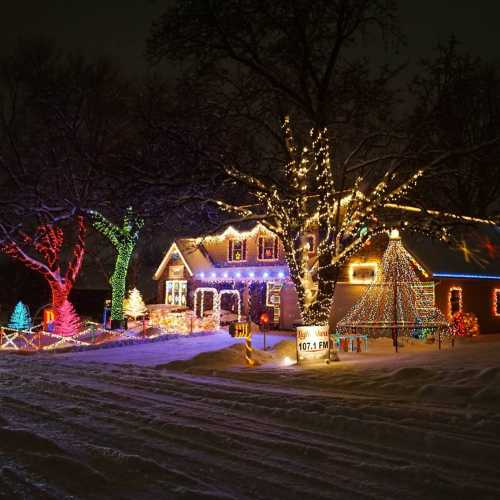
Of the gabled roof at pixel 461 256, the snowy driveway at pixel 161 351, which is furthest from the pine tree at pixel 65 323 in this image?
the gabled roof at pixel 461 256

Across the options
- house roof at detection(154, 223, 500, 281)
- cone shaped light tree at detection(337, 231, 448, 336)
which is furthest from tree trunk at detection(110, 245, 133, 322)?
cone shaped light tree at detection(337, 231, 448, 336)

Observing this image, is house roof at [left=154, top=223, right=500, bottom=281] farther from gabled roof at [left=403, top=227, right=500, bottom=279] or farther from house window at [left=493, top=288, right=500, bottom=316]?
house window at [left=493, top=288, right=500, bottom=316]

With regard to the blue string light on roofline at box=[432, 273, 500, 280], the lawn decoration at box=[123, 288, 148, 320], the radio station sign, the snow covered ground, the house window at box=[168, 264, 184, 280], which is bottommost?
the snow covered ground

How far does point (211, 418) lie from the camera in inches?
336

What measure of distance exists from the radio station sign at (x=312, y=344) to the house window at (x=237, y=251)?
16.3 metres

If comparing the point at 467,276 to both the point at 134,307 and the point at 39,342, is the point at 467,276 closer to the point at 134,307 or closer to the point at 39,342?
the point at 134,307

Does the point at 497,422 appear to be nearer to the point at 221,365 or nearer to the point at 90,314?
the point at 221,365

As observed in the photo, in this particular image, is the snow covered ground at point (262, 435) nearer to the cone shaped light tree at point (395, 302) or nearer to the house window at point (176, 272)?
the cone shaped light tree at point (395, 302)

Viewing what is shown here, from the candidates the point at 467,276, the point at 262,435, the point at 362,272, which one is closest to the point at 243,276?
the point at 362,272

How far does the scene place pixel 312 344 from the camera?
15.1m

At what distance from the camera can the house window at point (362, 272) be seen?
2559cm

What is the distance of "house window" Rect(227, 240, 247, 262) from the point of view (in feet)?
103

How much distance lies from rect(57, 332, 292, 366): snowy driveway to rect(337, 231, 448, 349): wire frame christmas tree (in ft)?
12.6

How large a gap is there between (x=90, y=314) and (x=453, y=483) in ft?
142
